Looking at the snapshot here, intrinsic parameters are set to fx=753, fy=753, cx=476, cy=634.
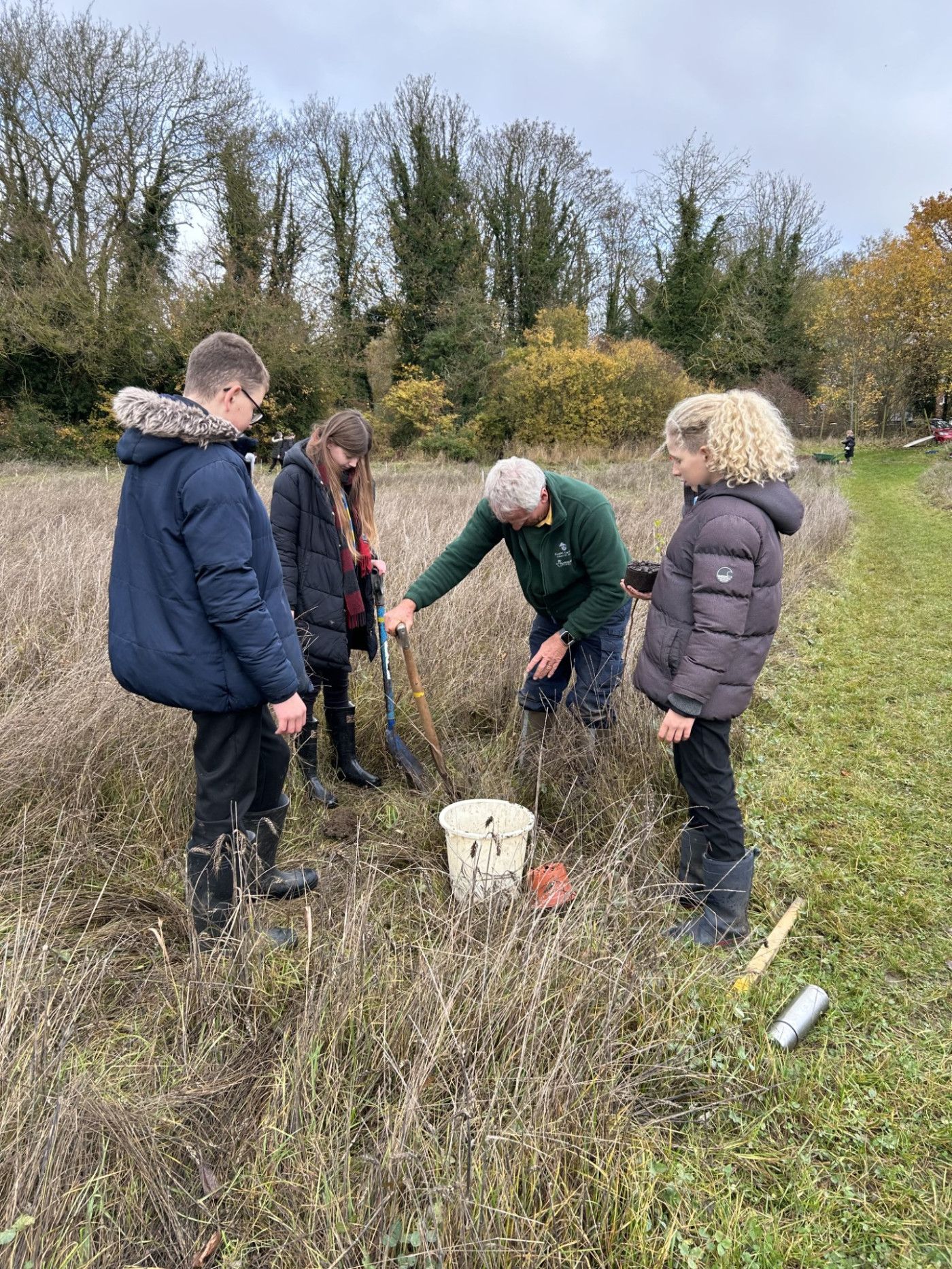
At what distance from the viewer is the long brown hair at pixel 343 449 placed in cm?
325

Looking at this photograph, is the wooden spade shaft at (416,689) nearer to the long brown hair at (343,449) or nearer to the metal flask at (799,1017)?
the long brown hair at (343,449)

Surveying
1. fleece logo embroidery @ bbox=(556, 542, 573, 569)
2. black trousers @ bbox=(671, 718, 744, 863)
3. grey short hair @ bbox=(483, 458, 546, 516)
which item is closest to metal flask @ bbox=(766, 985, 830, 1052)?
black trousers @ bbox=(671, 718, 744, 863)

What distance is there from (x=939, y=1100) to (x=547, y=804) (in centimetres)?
166

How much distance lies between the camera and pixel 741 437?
88.0 inches

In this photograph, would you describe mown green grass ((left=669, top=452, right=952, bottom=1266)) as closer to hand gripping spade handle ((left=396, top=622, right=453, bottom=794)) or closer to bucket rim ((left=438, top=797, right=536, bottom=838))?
bucket rim ((left=438, top=797, right=536, bottom=838))

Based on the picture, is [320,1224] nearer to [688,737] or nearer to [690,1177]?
[690,1177]

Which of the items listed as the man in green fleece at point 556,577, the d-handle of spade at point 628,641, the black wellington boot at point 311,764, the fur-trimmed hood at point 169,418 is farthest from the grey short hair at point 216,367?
the d-handle of spade at point 628,641

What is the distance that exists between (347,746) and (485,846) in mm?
1333

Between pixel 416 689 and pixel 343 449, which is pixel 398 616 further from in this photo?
pixel 343 449

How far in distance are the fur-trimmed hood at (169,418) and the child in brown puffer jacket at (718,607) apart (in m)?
1.36

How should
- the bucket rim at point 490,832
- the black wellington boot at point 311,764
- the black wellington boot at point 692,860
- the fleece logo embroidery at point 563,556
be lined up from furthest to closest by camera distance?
the black wellington boot at point 311,764 < the fleece logo embroidery at point 563,556 < the black wellington boot at point 692,860 < the bucket rim at point 490,832

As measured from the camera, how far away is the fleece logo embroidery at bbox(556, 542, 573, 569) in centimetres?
320

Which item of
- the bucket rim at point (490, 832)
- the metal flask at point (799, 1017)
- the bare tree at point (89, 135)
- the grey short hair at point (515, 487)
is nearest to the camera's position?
Answer: the metal flask at point (799, 1017)

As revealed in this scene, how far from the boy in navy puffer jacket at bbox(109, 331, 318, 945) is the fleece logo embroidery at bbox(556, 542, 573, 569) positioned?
1.31m
